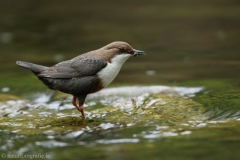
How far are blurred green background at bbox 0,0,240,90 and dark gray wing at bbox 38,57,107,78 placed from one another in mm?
2434

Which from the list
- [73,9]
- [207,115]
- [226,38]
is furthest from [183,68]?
[73,9]

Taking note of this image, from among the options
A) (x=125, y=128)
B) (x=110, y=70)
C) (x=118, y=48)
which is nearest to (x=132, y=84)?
(x=118, y=48)

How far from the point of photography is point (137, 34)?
12156 millimetres


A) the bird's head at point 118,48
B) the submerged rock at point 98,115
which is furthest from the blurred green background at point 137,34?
the bird's head at point 118,48

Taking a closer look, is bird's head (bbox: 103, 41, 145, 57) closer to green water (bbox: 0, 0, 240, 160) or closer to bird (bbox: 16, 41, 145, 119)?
bird (bbox: 16, 41, 145, 119)

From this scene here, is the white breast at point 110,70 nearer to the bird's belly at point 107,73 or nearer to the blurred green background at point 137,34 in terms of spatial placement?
the bird's belly at point 107,73

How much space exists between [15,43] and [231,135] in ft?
25.2

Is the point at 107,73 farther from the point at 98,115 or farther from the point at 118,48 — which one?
the point at 98,115

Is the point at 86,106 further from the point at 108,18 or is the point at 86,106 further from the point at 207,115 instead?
the point at 108,18

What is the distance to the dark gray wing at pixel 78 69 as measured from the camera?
586 centimetres

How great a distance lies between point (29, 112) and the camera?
21.2 feet

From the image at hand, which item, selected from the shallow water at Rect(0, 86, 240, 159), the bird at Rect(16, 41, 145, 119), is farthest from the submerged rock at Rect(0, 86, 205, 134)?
the bird at Rect(16, 41, 145, 119)

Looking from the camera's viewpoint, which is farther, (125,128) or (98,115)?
(98,115)

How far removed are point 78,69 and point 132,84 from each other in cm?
233
